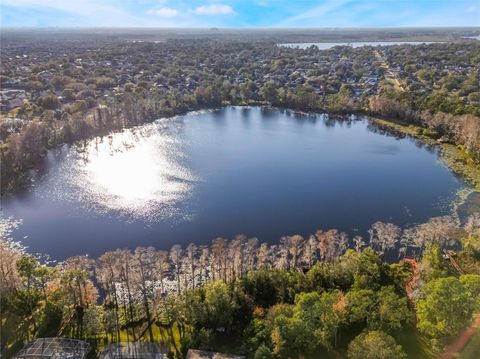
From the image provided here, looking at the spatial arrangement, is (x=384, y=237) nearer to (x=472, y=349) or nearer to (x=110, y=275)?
(x=472, y=349)

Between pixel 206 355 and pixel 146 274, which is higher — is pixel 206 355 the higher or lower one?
the lower one

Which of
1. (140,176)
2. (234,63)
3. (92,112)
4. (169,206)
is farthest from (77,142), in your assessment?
(234,63)

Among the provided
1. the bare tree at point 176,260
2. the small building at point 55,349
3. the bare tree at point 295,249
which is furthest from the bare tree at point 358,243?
the small building at point 55,349

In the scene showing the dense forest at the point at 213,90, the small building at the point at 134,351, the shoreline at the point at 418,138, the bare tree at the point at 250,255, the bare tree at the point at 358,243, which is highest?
the dense forest at the point at 213,90

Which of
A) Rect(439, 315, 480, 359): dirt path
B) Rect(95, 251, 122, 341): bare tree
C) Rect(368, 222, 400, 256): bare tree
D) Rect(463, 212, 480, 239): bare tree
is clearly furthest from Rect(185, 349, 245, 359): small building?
Rect(463, 212, 480, 239): bare tree

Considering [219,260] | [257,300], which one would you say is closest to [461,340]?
[257,300]

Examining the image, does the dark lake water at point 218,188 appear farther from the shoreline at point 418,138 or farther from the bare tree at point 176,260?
the bare tree at point 176,260

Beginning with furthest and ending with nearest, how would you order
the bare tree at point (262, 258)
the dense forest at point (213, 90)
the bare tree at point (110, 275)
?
1. the dense forest at point (213, 90)
2. the bare tree at point (262, 258)
3. the bare tree at point (110, 275)
